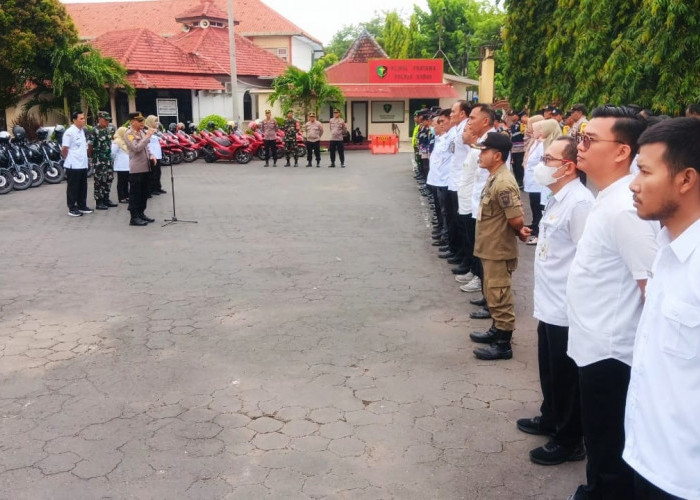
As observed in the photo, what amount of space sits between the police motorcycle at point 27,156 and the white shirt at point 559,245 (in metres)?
12.8

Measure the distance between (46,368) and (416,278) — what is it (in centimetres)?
373

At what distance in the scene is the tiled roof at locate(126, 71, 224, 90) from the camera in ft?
78.0

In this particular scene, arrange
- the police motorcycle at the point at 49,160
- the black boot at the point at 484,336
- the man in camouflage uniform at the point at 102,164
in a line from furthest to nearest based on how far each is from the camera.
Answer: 1. the police motorcycle at the point at 49,160
2. the man in camouflage uniform at the point at 102,164
3. the black boot at the point at 484,336

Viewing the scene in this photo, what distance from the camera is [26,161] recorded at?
13594 millimetres

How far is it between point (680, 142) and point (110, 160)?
10.9m

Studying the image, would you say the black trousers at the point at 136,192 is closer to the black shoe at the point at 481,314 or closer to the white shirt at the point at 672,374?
the black shoe at the point at 481,314

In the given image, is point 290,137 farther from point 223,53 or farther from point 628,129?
point 628,129

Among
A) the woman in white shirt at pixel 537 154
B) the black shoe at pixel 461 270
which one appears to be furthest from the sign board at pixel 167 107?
the black shoe at pixel 461 270

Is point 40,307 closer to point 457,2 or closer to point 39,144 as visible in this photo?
point 39,144

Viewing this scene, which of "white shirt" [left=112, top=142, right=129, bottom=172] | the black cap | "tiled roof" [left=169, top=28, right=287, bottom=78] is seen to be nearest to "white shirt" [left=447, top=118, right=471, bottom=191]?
the black cap

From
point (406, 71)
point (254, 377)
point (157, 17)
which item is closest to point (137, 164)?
point (254, 377)

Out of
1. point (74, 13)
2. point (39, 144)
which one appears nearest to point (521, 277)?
point (39, 144)

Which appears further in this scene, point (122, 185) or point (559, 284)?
point (122, 185)

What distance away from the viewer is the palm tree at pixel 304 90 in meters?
24.2
